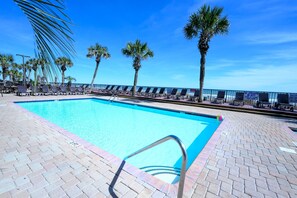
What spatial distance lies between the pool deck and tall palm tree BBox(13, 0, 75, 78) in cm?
194

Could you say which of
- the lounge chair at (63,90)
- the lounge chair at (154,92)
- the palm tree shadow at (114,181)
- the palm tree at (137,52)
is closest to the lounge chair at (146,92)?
the lounge chair at (154,92)

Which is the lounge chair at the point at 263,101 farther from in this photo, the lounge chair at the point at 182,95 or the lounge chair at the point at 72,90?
the lounge chair at the point at 72,90

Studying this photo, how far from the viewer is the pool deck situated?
2.05 m

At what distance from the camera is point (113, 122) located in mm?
7441

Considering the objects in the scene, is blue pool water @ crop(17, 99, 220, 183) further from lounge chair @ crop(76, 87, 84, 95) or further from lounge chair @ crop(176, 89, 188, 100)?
lounge chair @ crop(76, 87, 84, 95)

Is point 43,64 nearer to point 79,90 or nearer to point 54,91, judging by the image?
point 54,91

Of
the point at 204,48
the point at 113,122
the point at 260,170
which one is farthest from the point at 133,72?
the point at 260,170

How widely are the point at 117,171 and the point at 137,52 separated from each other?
13.2 metres

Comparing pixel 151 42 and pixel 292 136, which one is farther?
pixel 151 42

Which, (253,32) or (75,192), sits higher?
(253,32)

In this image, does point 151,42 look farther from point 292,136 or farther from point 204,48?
point 292,136

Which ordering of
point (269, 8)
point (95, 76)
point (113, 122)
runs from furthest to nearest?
point (95, 76) → point (113, 122) → point (269, 8)

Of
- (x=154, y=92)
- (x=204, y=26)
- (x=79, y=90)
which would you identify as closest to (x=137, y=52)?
(x=154, y=92)

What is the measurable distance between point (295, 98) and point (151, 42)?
12.1 meters
